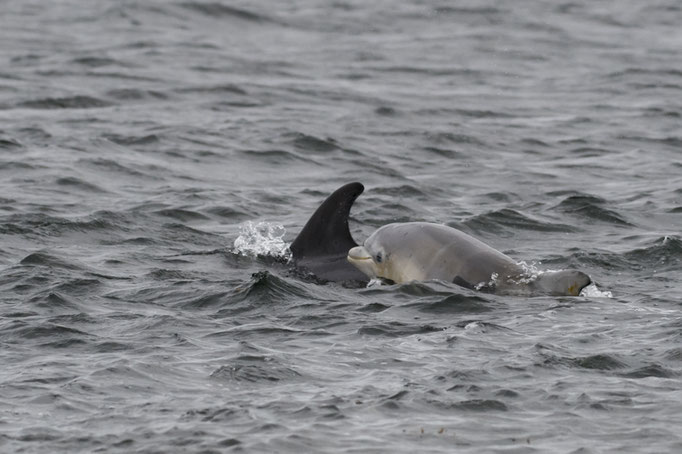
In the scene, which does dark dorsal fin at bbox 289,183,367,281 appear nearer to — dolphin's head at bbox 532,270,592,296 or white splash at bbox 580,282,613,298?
dolphin's head at bbox 532,270,592,296

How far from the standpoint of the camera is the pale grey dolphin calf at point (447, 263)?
13047 millimetres

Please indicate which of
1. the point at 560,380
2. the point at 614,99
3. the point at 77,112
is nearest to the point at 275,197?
the point at 77,112

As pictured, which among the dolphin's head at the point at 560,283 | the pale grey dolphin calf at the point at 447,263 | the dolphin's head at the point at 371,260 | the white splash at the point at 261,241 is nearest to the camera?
the dolphin's head at the point at 560,283

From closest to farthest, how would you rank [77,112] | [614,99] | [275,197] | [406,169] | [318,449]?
[318,449] → [275,197] → [406,169] → [77,112] → [614,99]

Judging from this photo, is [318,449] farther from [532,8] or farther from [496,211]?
[532,8]

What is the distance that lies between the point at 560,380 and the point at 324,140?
13.3m

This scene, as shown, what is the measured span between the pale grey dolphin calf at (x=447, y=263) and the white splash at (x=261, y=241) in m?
1.20

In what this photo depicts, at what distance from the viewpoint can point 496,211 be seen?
18.3 metres

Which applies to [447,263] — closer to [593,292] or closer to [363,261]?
[363,261]

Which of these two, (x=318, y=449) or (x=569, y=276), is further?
(x=569, y=276)

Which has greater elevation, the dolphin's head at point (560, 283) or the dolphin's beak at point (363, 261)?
the dolphin's head at point (560, 283)

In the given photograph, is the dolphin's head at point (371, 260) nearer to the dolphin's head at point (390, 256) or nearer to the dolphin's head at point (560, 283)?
the dolphin's head at point (390, 256)

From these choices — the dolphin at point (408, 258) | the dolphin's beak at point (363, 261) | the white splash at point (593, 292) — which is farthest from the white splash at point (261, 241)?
the white splash at point (593, 292)

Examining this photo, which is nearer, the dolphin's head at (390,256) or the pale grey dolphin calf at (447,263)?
the pale grey dolphin calf at (447,263)
